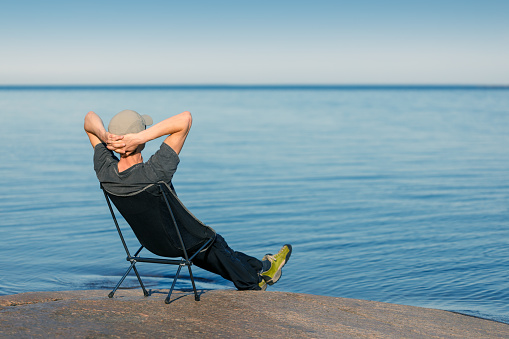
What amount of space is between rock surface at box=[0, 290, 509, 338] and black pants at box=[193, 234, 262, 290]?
0.11m

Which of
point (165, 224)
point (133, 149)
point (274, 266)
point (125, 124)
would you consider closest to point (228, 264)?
point (274, 266)

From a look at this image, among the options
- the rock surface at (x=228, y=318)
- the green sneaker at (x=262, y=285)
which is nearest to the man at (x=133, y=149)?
the rock surface at (x=228, y=318)

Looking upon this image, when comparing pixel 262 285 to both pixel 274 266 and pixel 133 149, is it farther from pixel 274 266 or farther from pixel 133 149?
pixel 133 149

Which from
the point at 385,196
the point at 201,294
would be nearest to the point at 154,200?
the point at 201,294

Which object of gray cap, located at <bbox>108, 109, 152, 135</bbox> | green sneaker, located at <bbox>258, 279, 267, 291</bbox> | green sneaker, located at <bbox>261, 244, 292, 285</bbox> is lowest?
green sneaker, located at <bbox>258, 279, 267, 291</bbox>

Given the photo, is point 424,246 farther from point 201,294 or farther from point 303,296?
point 201,294

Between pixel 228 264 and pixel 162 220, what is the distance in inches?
29.0

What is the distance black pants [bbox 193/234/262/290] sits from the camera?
4430 millimetres

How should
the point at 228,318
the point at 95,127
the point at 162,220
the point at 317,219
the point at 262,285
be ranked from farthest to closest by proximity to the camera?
the point at 317,219
the point at 262,285
the point at 95,127
the point at 162,220
the point at 228,318

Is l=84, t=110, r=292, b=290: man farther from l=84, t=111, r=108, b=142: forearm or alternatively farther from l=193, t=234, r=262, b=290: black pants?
l=193, t=234, r=262, b=290: black pants

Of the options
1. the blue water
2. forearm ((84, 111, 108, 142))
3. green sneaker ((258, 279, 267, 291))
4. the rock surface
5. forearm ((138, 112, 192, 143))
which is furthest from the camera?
the blue water

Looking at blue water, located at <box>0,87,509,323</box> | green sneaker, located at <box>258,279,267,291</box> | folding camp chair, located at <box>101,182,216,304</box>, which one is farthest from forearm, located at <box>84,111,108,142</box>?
blue water, located at <box>0,87,509,323</box>

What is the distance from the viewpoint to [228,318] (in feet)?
12.3

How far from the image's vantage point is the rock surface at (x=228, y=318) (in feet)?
11.3
